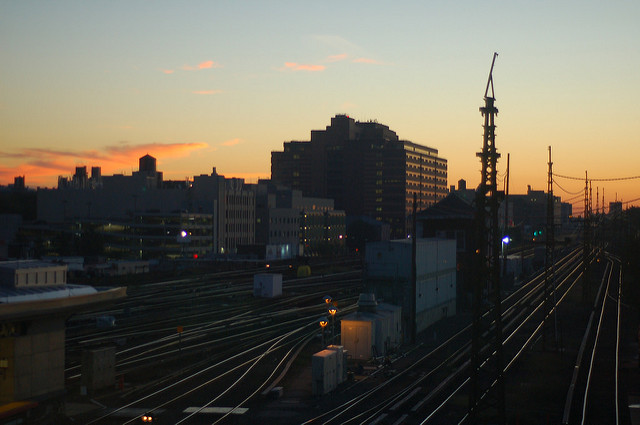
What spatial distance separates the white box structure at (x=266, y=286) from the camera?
212ft

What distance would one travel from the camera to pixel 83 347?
39000mm

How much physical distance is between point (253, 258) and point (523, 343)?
72416 millimetres

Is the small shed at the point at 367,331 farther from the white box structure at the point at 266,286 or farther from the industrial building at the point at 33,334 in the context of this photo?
the white box structure at the point at 266,286

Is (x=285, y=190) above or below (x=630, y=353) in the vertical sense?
above

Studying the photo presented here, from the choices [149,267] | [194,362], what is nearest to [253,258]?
[149,267]

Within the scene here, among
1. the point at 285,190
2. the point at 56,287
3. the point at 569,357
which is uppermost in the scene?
the point at 285,190

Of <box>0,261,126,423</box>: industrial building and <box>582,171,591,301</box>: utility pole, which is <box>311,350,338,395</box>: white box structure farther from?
<box>582,171,591,301</box>: utility pole

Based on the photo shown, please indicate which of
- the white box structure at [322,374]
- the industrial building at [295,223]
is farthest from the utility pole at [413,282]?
the industrial building at [295,223]

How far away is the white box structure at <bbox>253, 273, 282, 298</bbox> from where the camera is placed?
64.8 m

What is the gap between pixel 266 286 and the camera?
6481cm

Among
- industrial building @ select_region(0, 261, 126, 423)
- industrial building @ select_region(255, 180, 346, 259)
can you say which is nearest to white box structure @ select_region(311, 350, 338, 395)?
industrial building @ select_region(0, 261, 126, 423)

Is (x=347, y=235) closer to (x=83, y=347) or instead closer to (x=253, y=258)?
(x=253, y=258)

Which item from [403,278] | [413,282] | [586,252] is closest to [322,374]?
[413,282]

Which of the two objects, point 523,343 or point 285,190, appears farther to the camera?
point 285,190
